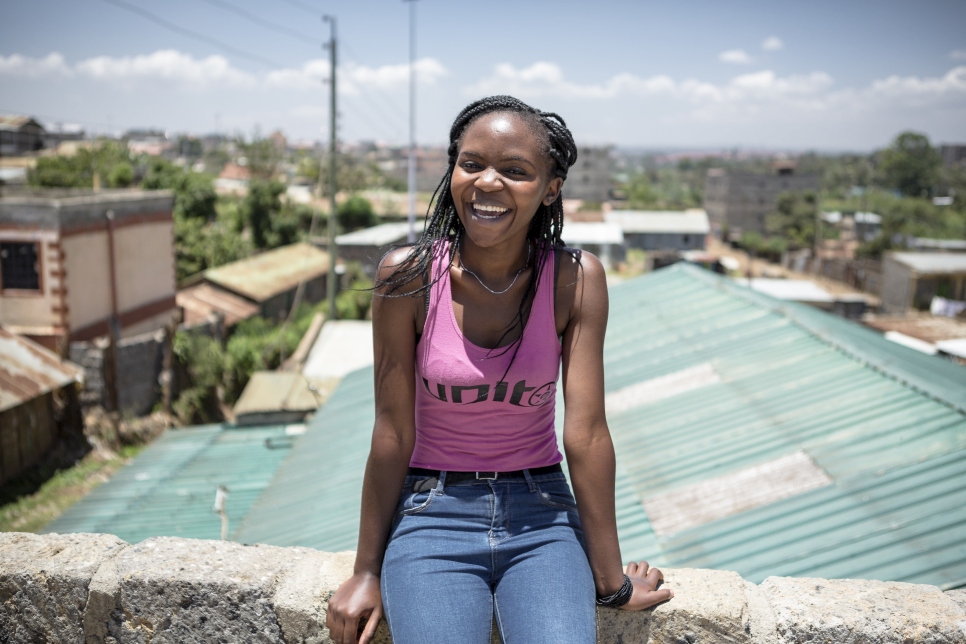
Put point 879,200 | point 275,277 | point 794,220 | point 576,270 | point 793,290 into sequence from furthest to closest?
point 879,200 < point 794,220 < point 793,290 < point 275,277 < point 576,270

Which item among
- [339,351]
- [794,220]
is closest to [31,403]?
[339,351]

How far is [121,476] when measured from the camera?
32.6 feet

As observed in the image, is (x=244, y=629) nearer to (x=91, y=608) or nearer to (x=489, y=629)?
(x=91, y=608)

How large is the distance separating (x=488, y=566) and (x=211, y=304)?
21305mm

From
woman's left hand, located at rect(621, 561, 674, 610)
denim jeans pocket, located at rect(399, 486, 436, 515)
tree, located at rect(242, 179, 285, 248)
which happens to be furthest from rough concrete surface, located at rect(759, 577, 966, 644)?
tree, located at rect(242, 179, 285, 248)

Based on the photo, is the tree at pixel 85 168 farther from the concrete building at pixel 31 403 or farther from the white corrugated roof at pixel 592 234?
the white corrugated roof at pixel 592 234

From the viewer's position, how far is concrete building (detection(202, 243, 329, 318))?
22.8 m

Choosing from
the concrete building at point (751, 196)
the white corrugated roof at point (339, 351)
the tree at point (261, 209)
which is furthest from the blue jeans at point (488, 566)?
the concrete building at point (751, 196)

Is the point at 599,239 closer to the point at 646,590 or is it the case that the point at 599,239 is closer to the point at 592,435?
the point at 592,435

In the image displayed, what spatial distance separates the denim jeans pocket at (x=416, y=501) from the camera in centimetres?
208

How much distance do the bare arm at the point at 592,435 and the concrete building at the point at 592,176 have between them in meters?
68.5

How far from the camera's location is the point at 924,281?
27578 millimetres

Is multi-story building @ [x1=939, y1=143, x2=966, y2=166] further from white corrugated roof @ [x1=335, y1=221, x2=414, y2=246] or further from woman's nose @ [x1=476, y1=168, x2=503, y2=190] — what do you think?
woman's nose @ [x1=476, y1=168, x2=503, y2=190]

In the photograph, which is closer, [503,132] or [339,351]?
[503,132]
